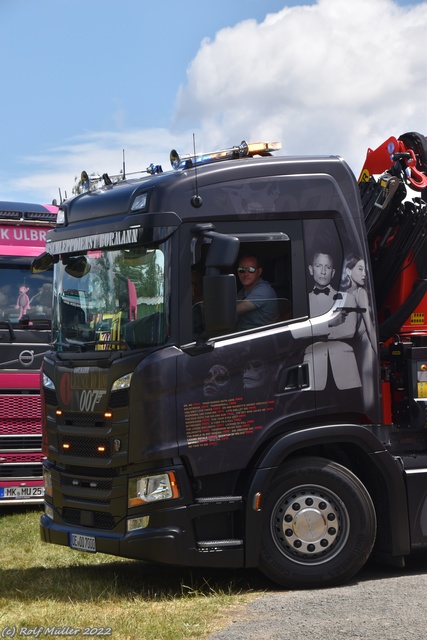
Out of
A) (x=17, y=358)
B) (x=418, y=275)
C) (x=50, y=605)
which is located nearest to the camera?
(x=50, y=605)

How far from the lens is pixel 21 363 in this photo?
12.2m

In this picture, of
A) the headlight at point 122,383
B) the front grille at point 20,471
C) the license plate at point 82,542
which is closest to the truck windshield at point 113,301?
the headlight at point 122,383

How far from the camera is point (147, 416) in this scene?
770cm

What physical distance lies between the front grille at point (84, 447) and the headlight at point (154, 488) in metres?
0.32

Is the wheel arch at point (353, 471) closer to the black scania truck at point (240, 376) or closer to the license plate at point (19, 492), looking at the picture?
the black scania truck at point (240, 376)

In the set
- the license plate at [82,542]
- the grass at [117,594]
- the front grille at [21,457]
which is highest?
the front grille at [21,457]

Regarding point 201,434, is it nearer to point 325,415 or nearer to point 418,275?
point 325,415

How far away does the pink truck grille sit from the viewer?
12305 mm

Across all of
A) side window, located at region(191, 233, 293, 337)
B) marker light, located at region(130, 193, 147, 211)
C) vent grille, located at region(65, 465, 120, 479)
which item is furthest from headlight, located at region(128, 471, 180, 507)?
marker light, located at region(130, 193, 147, 211)

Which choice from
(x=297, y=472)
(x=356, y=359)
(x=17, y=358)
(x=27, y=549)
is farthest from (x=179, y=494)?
(x=17, y=358)

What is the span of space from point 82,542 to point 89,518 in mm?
201

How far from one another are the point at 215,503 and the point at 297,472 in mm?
687

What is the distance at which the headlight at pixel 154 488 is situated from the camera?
25.4 feet

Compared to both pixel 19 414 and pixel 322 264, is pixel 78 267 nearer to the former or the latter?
pixel 322 264
